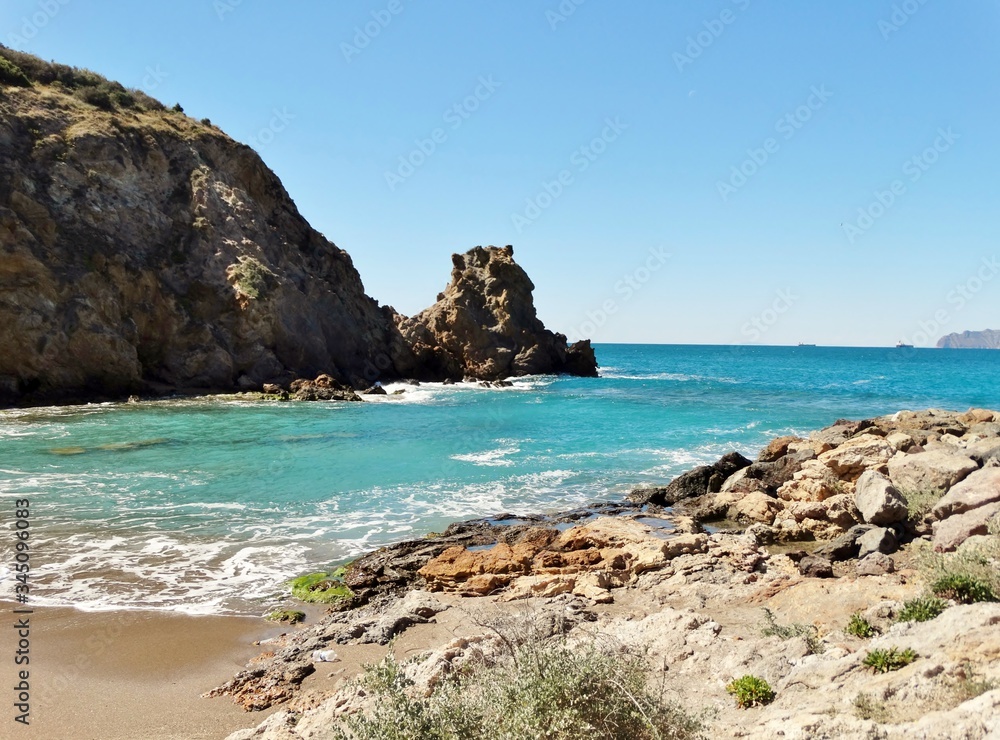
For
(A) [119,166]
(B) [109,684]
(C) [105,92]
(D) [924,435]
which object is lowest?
(B) [109,684]

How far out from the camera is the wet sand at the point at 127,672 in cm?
592

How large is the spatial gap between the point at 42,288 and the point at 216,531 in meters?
29.3

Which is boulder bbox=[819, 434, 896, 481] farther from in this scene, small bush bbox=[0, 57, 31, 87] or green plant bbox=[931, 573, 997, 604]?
small bush bbox=[0, 57, 31, 87]

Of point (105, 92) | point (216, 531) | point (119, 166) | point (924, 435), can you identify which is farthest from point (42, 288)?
point (924, 435)

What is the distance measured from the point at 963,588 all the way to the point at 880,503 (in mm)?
5753

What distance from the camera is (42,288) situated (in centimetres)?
3406

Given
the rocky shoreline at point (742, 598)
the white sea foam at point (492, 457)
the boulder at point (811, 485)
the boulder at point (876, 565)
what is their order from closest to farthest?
the rocky shoreline at point (742, 598) < the boulder at point (876, 565) < the boulder at point (811, 485) < the white sea foam at point (492, 457)

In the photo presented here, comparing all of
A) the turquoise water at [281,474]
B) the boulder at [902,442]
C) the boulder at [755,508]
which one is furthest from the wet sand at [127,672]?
the boulder at [902,442]

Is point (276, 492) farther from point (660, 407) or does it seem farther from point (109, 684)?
point (660, 407)

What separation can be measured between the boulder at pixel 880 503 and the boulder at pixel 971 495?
556mm

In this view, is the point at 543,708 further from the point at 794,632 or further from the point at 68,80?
the point at 68,80

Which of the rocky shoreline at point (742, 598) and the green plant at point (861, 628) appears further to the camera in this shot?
the green plant at point (861, 628)

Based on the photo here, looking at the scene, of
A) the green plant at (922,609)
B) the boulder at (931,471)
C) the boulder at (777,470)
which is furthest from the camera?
the boulder at (777,470)

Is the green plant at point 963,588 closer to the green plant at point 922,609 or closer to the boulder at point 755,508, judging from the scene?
the green plant at point 922,609
